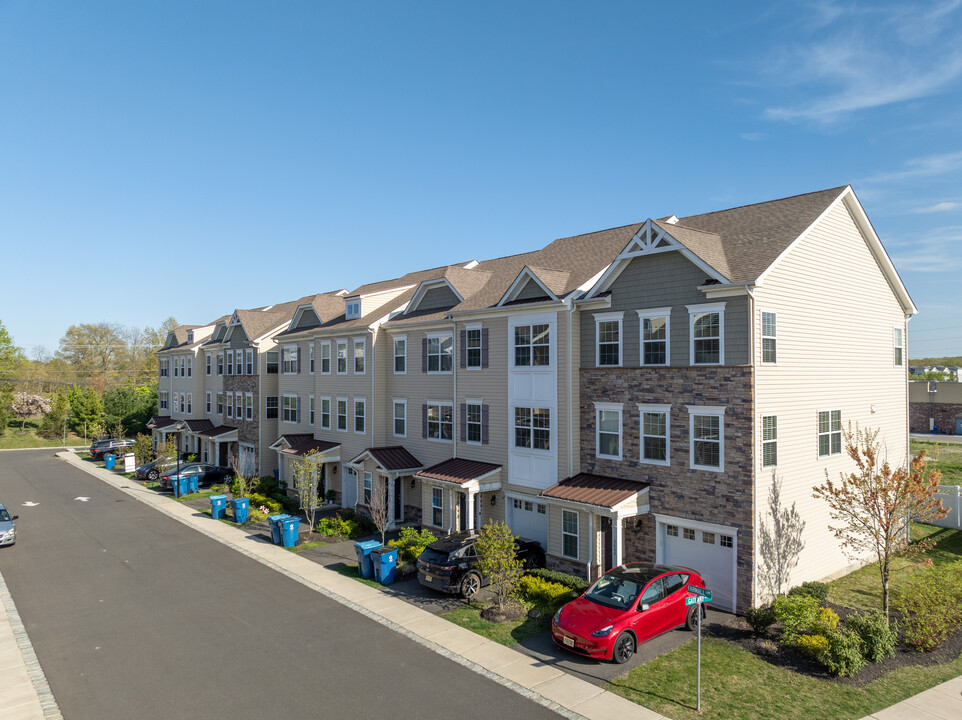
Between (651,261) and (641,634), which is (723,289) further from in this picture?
(641,634)

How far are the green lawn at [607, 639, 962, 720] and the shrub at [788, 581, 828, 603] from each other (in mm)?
3609

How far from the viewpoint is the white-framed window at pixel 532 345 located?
67.6ft

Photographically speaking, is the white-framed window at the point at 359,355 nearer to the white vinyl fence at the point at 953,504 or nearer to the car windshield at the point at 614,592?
the car windshield at the point at 614,592

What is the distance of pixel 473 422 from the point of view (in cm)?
2358

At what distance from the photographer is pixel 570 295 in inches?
773

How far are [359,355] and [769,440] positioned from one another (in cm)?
1942

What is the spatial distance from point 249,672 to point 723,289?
1474 centimetres

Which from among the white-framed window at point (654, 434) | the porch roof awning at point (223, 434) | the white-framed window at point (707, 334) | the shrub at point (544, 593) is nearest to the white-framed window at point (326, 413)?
the porch roof awning at point (223, 434)

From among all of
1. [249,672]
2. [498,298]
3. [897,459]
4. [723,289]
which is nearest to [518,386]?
[498,298]

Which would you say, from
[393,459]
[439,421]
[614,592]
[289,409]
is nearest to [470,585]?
[614,592]

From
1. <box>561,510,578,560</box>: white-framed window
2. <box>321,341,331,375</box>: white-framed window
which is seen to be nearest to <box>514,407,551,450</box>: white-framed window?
<box>561,510,578,560</box>: white-framed window

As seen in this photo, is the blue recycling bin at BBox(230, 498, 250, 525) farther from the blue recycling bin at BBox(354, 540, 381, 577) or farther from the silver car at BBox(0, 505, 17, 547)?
the blue recycling bin at BBox(354, 540, 381, 577)

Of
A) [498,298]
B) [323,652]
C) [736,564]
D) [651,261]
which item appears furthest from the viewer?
[498,298]

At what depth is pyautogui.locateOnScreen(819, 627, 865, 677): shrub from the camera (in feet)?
40.7
